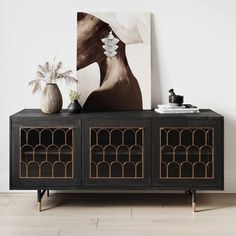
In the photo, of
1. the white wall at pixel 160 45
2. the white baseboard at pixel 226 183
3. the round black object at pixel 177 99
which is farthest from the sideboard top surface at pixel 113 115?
the white baseboard at pixel 226 183

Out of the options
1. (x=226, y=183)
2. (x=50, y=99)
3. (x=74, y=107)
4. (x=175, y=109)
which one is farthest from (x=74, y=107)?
(x=226, y=183)

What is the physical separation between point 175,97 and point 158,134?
347 mm

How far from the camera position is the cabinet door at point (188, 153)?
3541mm


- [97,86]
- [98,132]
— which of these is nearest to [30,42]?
[97,86]

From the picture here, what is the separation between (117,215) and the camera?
3486 millimetres

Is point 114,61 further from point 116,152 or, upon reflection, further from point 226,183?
point 226,183

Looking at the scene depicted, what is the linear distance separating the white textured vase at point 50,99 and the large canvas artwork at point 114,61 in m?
0.31

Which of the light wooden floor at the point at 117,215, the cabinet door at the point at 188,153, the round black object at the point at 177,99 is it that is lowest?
the light wooden floor at the point at 117,215

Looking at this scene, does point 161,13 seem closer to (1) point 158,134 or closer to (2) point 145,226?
(1) point 158,134

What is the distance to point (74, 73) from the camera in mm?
4004

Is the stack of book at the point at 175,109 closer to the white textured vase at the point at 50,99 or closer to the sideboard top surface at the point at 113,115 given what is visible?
the sideboard top surface at the point at 113,115
